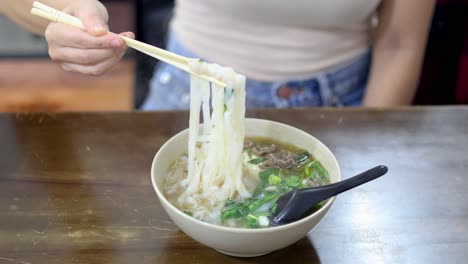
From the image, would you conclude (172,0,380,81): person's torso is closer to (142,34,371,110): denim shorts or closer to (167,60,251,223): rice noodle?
(142,34,371,110): denim shorts

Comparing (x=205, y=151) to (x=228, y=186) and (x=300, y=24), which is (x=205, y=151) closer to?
(x=228, y=186)

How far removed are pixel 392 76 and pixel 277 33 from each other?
1.07ft

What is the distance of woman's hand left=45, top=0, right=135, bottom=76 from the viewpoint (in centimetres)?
84

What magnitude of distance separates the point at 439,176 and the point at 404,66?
1.75 ft

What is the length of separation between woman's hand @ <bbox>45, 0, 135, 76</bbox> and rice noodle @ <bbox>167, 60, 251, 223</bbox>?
0.48 ft

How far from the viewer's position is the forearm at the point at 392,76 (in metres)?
1.41

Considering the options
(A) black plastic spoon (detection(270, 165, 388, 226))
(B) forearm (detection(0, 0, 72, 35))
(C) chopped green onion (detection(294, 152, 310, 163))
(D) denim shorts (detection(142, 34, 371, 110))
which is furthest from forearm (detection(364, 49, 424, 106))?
(B) forearm (detection(0, 0, 72, 35))

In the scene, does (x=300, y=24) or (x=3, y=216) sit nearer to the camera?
(x=3, y=216)

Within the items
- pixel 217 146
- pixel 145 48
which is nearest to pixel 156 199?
pixel 217 146

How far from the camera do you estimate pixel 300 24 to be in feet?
4.37

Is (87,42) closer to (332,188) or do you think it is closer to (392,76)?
(332,188)

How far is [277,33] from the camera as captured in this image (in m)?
1.35

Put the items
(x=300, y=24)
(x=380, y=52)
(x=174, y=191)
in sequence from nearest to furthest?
(x=174, y=191) < (x=300, y=24) < (x=380, y=52)

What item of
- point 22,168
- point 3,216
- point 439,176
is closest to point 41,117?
point 22,168
